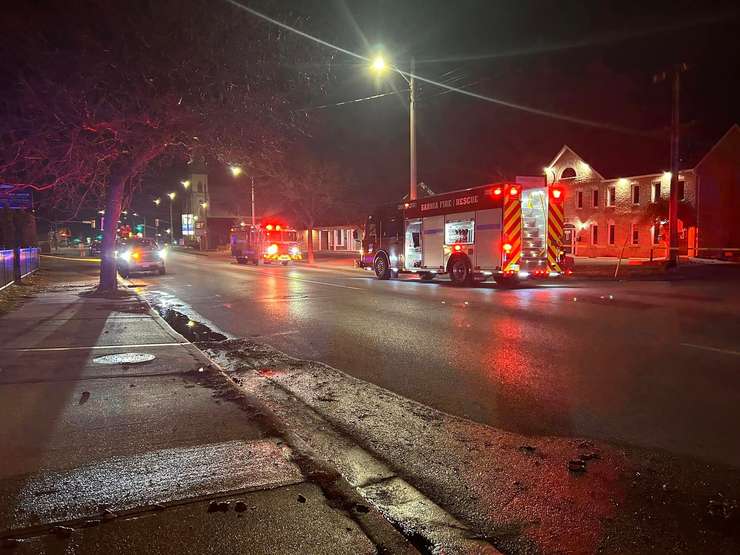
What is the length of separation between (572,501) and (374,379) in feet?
11.7

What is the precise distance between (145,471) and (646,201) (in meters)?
39.9

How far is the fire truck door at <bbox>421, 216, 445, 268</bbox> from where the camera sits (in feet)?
66.1

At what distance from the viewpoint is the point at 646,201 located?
38406 millimetres

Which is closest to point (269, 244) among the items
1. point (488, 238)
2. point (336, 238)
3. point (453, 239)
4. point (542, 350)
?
point (453, 239)

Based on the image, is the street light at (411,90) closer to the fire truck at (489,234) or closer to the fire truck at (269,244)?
the fire truck at (489,234)

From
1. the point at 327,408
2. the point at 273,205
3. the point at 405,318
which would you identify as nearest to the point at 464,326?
the point at 405,318

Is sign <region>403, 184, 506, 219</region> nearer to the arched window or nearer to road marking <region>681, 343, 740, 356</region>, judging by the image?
road marking <region>681, 343, 740, 356</region>

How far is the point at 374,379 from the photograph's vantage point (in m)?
7.08

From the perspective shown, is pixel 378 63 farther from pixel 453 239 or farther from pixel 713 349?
pixel 713 349

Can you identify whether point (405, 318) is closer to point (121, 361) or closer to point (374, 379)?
point (374, 379)

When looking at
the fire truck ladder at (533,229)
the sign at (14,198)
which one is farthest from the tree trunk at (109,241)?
the fire truck ladder at (533,229)

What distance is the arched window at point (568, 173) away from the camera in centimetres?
4350

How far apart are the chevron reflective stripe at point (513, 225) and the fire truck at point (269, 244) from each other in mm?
20327

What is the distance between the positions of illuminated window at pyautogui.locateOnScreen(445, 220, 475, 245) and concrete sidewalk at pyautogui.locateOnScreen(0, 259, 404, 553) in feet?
40.9
